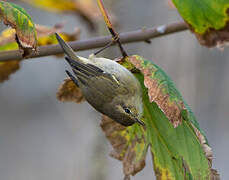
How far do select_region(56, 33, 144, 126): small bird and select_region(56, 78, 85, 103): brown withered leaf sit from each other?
27mm

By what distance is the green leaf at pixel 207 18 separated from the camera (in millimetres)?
1513

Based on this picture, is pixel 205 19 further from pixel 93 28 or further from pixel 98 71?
pixel 93 28

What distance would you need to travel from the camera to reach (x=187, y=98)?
6059 millimetres

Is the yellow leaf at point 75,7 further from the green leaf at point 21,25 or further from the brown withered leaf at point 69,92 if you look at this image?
the green leaf at point 21,25

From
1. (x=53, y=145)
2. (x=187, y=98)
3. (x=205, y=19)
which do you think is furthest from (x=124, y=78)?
(x=53, y=145)

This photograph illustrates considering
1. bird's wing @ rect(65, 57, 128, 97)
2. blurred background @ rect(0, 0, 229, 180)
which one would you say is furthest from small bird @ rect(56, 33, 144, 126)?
blurred background @ rect(0, 0, 229, 180)

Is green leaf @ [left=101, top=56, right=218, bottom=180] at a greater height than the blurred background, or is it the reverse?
the blurred background

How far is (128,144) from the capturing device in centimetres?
201

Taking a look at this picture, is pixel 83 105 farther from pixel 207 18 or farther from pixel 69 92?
pixel 207 18

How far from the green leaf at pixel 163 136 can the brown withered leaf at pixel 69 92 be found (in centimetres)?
18

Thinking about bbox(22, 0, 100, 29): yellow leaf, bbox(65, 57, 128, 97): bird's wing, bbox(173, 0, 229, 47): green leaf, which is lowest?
bbox(173, 0, 229, 47): green leaf

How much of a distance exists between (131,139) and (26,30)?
0.75 metres

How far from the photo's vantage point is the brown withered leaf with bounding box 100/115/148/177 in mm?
1948

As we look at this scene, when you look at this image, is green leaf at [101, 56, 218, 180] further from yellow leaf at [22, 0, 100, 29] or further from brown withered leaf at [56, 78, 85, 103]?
yellow leaf at [22, 0, 100, 29]
